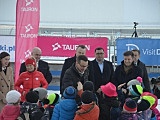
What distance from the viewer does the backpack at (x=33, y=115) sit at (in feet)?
11.2

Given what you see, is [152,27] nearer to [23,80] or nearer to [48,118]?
[23,80]

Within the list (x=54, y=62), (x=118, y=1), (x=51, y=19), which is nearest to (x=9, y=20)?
(x=51, y=19)

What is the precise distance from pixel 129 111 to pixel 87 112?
15.5 inches

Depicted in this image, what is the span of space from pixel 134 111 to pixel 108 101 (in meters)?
0.35

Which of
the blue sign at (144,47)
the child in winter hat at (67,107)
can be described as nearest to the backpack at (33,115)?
the child in winter hat at (67,107)

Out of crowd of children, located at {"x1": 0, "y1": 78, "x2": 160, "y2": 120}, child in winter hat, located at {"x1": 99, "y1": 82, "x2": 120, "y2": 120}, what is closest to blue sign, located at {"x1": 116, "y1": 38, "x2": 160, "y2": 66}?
crowd of children, located at {"x1": 0, "y1": 78, "x2": 160, "y2": 120}

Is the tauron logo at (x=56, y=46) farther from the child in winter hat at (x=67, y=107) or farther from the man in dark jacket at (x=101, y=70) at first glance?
the child in winter hat at (x=67, y=107)

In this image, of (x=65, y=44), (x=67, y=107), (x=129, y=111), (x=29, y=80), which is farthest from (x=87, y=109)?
(x=65, y=44)

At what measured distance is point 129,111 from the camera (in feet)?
11.1

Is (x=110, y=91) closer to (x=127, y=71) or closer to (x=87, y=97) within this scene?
(x=87, y=97)

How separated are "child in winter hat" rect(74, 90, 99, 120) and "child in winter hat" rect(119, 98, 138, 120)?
28 centimetres

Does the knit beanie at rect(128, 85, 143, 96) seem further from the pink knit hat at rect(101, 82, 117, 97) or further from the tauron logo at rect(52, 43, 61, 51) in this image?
the tauron logo at rect(52, 43, 61, 51)

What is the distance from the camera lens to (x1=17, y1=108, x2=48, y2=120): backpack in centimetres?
341

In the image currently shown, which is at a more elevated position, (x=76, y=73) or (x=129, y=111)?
(x=76, y=73)
